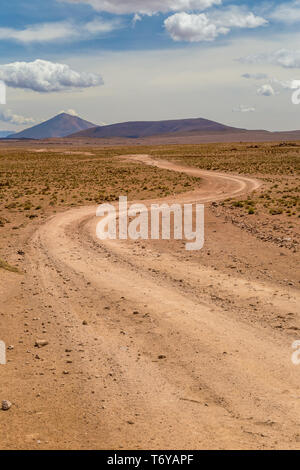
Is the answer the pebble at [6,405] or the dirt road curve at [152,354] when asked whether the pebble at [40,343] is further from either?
the pebble at [6,405]

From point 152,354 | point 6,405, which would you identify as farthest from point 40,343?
point 152,354

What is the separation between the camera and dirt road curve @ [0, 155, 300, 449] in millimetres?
6260

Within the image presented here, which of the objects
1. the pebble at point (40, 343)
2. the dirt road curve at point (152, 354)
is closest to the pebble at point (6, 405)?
the dirt road curve at point (152, 354)

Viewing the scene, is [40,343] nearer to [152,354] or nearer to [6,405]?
[6,405]

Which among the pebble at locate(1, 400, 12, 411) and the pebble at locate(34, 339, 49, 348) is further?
the pebble at locate(34, 339, 49, 348)

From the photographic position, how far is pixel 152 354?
851 centimetres

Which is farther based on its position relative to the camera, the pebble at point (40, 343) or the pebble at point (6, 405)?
the pebble at point (40, 343)

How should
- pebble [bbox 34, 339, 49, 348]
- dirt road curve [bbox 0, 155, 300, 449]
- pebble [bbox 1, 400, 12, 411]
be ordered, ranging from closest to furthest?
dirt road curve [bbox 0, 155, 300, 449] < pebble [bbox 1, 400, 12, 411] < pebble [bbox 34, 339, 49, 348]

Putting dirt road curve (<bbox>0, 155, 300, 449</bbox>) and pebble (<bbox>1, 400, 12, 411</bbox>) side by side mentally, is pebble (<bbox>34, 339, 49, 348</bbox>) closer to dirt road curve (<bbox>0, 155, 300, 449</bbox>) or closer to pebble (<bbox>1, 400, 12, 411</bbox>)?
dirt road curve (<bbox>0, 155, 300, 449</bbox>)

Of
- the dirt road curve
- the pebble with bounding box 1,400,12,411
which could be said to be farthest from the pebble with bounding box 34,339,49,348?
the pebble with bounding box 1,400,12,411

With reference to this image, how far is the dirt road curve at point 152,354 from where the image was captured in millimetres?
6260

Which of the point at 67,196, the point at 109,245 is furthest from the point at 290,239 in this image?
the point at 67,196

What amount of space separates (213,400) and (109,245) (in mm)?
11362

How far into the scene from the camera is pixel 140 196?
32.9 m
